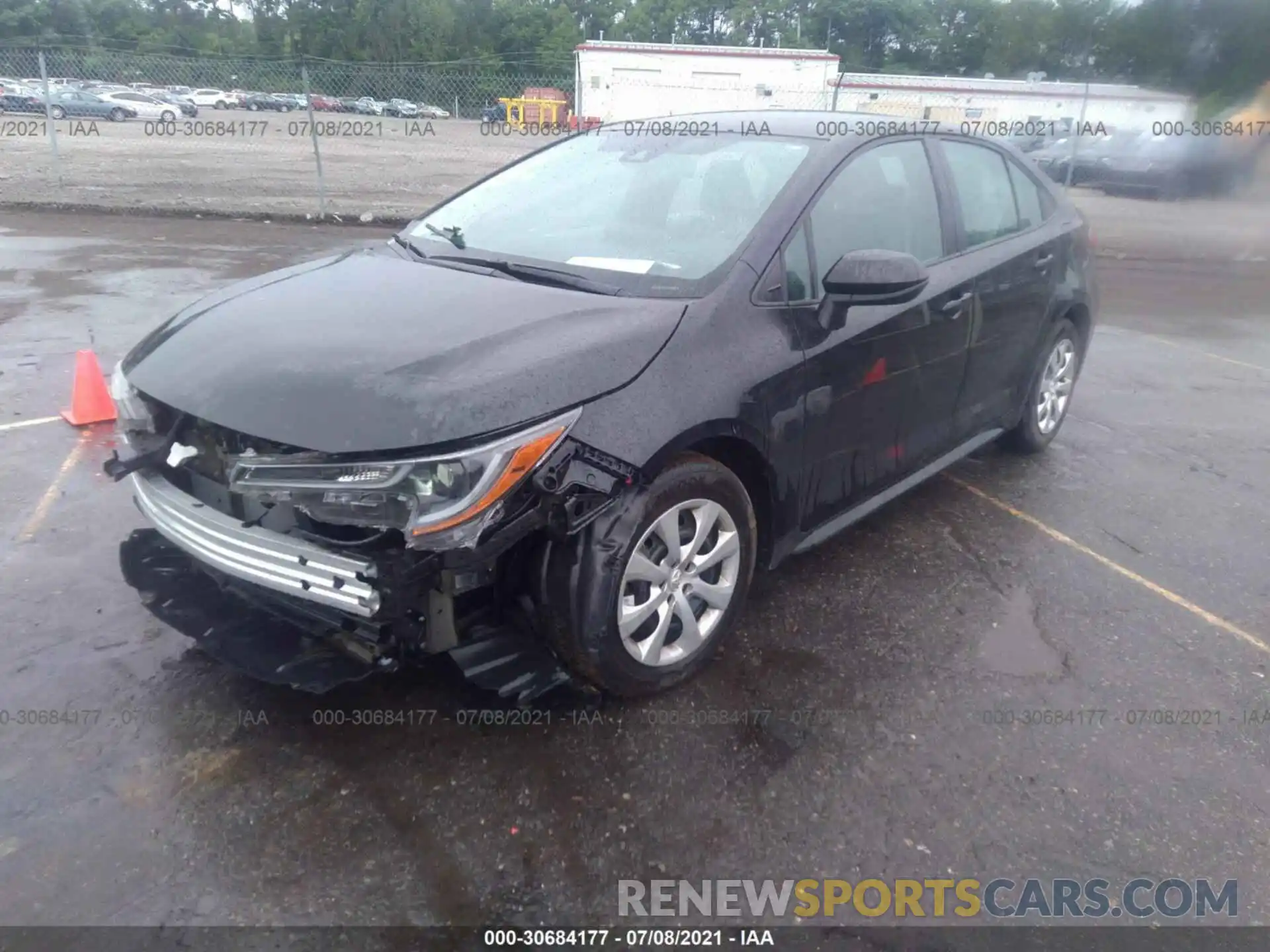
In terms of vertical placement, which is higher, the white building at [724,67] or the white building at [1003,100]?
the white building at [724,67]

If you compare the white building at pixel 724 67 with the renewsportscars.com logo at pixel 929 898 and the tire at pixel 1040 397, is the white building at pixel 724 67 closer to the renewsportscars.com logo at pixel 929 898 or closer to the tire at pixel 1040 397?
the tire at pixel 1040 397

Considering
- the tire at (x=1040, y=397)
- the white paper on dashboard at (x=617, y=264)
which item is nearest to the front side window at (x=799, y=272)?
the white paper on dashboard at (x=617, y=264)

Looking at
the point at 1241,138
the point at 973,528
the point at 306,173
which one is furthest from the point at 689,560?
the point at 306,173

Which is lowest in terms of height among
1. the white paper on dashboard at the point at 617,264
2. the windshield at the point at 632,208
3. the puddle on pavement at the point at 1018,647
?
the puddle on pavement at the point at 1018,647

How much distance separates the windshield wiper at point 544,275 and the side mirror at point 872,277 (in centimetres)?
73

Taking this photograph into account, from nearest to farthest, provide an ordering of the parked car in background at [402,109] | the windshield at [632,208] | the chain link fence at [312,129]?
the windshield at [632,208]
the chain link fence at [312,129]
the parked car in background at [402,109]

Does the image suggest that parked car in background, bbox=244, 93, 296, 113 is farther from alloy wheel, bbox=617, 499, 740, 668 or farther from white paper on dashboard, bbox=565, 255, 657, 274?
alloy wheel, bbox=617, 499, 740, 668

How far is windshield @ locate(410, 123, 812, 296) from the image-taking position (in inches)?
128

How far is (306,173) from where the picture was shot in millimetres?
18578

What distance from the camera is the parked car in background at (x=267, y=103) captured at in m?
20.5

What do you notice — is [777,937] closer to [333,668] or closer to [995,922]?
[995,922]

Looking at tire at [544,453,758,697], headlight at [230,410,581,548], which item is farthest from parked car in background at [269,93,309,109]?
headlight at [230,410,581,548]

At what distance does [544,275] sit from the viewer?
10.7ft

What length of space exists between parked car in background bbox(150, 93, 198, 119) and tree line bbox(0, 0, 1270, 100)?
1839 mm
